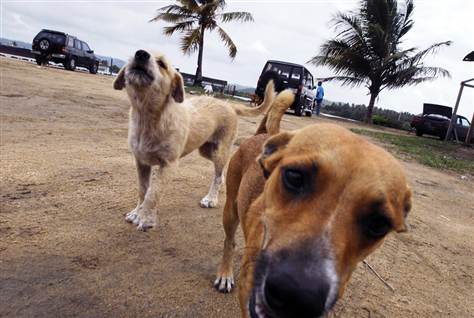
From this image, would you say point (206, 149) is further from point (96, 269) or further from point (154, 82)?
point (96, 269)

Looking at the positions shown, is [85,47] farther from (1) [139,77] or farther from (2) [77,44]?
(1) [139,77]

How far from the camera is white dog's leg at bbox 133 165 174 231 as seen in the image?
3.71m

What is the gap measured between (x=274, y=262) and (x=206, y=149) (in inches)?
161

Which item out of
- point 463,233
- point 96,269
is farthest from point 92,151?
point 463,233

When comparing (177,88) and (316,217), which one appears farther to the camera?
(177,88)

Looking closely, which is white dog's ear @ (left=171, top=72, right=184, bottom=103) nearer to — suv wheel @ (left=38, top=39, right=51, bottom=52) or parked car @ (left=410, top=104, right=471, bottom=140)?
suv wheel @ (left=38, top=39, right=51, bottom=52)

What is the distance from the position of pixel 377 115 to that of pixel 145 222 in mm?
33095

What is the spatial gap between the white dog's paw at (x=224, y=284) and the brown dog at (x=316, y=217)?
2.72 ft

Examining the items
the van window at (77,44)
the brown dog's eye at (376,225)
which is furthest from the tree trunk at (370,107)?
the brown dog's eye at (376,225)

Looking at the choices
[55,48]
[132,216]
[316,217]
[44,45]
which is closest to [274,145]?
[316,217]

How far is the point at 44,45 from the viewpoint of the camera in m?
21.5

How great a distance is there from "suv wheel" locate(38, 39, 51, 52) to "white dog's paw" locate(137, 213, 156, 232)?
70.6ft

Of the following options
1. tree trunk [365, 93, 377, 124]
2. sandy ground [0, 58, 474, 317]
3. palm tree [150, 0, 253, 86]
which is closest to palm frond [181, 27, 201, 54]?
palm tree [150, 0, 253, 86]

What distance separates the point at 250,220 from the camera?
2.41 meters
